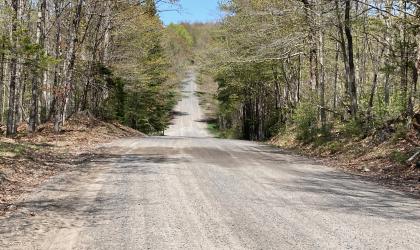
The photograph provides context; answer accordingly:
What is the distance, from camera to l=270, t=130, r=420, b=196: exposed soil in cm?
1129

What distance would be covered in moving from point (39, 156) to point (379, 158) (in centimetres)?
985

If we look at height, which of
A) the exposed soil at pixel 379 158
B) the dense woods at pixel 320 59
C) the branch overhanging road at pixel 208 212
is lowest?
the branch overhanging road at pixel 208 212


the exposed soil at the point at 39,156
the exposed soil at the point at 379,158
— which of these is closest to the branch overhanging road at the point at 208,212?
the exposed soil at the point at 39,156

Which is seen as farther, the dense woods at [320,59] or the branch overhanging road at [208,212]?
the dense woods at [320,59]

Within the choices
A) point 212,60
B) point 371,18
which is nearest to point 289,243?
point 371,18

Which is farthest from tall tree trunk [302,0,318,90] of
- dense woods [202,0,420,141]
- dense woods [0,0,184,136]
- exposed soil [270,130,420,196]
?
dense woods [0,0,184,136]

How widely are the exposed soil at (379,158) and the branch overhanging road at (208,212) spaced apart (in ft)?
2.96

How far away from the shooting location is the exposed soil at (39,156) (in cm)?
951

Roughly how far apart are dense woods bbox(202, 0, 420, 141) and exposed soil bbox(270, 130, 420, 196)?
2.60ft

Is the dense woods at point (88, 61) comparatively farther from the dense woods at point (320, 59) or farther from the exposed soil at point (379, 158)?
the exposed soil at point (379, 158)

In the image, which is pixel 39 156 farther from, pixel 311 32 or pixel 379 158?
pixel 311 32

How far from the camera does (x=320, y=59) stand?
20609mm

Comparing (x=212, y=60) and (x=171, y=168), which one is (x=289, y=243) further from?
(x=212, y=60)

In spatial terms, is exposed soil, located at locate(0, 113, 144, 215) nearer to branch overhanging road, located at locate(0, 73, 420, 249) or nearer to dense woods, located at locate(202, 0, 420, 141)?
branch overhanging road, located at locate(0, 73, 420, 249)
